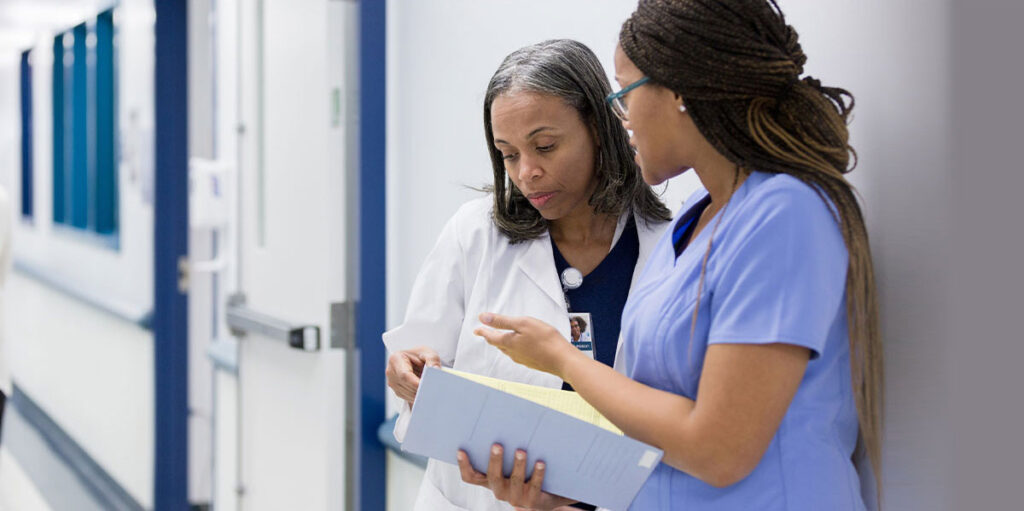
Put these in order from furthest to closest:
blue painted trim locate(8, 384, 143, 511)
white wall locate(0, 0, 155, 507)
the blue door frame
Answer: blue painted trim locate(8, 384, 143, 511) < white wall locate(0, 0, 155, 507) < the blue door frame

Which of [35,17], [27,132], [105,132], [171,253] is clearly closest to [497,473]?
[171,253]

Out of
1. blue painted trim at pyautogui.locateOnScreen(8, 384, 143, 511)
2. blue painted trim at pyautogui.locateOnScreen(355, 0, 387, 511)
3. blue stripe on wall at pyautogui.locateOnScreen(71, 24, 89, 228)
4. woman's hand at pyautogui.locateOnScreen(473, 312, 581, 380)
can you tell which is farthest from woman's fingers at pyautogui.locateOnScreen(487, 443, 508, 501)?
blue stripe on wall at pyautogui.locateOnScreen(71, 24, 89, 228)

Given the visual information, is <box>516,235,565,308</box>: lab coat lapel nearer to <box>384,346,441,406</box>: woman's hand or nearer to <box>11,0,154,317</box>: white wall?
<box>384,346,441,406</box>: woman's hand

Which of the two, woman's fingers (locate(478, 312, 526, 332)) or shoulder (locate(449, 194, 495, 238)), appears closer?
woman's fingers (locate(478, 312, 526, 332))

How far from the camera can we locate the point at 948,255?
0.97 m

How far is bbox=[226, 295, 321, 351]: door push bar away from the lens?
95.0 inches

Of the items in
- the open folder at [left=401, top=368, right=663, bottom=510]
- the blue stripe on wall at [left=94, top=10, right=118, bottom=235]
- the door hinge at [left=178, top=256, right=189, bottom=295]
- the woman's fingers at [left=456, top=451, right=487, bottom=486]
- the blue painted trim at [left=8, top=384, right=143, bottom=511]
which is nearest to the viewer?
the open folder at [left=401, top=368, right=663, bottom=510]

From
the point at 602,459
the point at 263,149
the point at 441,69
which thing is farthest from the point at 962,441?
the point at 263,149

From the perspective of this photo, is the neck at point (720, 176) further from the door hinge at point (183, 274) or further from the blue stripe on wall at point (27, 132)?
the blue stripe on wall at point (27, 132)

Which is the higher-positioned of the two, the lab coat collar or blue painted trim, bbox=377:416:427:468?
the lab coat collar

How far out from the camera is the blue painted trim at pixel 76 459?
4086 mm

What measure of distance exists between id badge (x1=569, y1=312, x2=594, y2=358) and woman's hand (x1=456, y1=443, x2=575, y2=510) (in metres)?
0.28

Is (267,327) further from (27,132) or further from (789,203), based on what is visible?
(27,132)

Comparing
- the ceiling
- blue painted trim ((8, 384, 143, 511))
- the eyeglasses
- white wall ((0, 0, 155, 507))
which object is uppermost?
the ceiling
